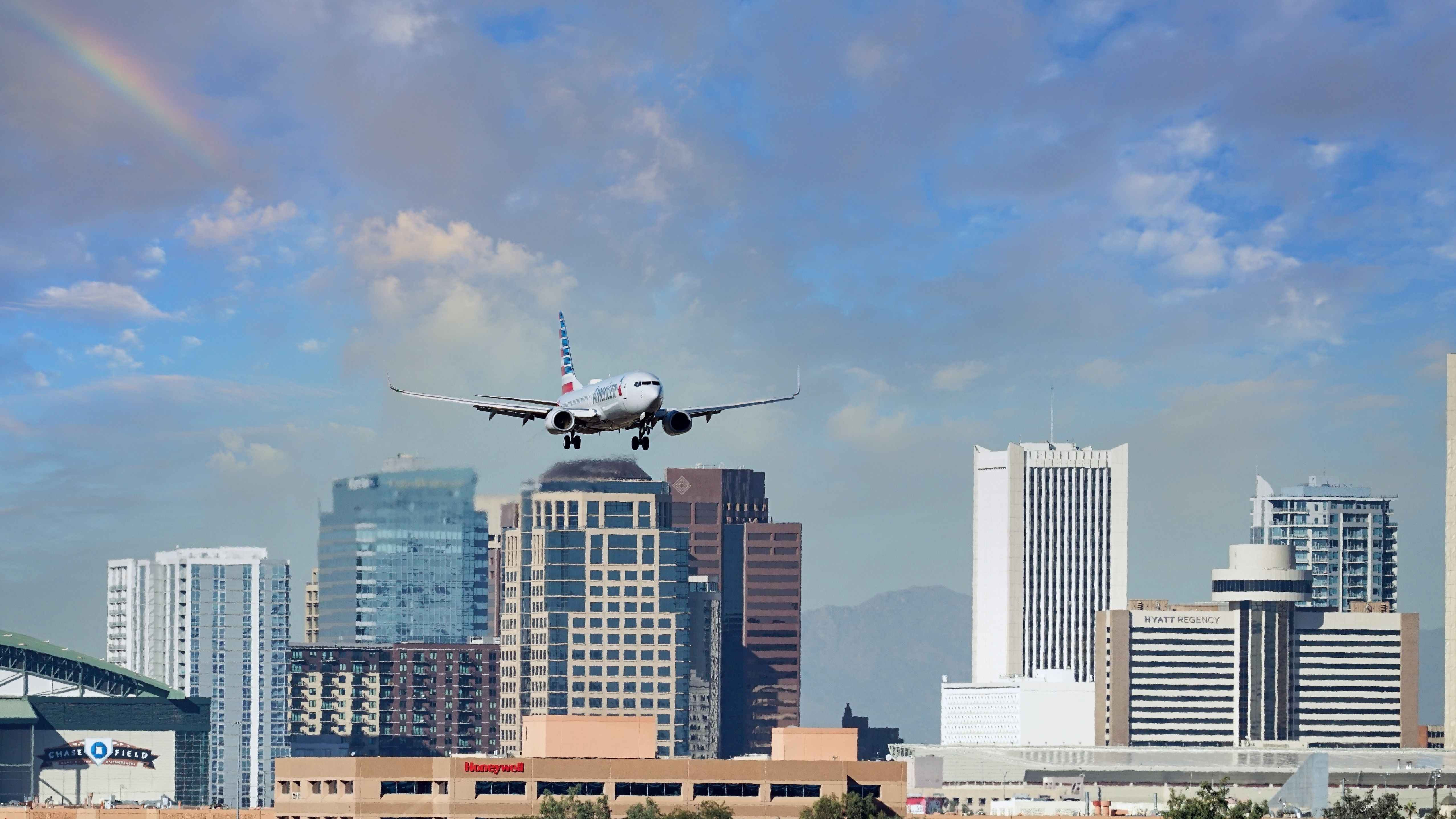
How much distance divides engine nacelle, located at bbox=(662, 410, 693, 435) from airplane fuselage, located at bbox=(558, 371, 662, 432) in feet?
4.00

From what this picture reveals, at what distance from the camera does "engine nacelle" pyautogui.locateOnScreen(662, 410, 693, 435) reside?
160 meters

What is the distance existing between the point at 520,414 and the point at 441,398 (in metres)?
8.05

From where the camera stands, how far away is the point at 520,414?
170 meters

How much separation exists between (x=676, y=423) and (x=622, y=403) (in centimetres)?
424

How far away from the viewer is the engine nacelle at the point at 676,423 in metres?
160

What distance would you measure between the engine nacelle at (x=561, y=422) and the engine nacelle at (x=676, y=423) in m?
6.51

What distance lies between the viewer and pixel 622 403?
6235 inches

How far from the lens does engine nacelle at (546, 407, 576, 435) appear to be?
161 meters

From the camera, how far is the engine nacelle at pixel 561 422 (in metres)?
161

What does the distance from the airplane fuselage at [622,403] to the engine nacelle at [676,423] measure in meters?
1.22

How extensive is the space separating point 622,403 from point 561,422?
5676 mm

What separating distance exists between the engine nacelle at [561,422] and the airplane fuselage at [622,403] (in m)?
0.57

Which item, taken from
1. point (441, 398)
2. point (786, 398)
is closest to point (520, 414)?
point (441, 398)

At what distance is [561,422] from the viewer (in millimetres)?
161625
